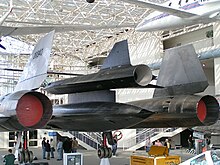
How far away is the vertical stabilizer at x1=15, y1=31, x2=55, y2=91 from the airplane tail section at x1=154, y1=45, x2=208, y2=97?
3.50 metres

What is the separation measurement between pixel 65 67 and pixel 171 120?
28.8m

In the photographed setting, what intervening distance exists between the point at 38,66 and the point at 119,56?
94.6 inches

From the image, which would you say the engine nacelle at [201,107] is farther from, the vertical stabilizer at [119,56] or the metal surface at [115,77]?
the vertical stabilizer at [119,56]

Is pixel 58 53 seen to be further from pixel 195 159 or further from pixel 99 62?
pixel 195 159

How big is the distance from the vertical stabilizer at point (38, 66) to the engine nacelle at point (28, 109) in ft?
0.79

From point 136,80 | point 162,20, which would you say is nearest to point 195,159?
point 136,80

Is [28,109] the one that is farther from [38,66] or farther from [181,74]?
[181,74]

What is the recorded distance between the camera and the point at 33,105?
255 inches

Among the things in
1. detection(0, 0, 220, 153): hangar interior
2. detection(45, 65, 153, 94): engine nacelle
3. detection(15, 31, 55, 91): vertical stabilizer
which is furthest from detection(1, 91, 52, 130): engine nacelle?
detection(0, 0, 220, 153): hangar interior

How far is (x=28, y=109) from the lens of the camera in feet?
21.2

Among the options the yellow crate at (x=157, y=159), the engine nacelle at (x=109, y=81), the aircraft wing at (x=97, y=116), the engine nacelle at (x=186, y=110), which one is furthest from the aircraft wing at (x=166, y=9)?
the yellow crate at (x=157, y=159)

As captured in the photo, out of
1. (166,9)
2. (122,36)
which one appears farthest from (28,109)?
(122,36)

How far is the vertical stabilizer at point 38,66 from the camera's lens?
6477 millimetres

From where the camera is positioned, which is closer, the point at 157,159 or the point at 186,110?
the point at 186,110
